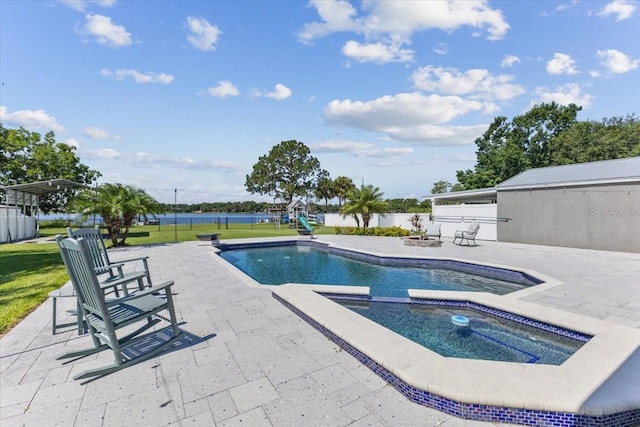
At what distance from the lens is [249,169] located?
36.2m

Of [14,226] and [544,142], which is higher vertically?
[544,142]

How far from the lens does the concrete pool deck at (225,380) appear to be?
6.73 ft

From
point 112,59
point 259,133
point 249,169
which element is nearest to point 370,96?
point 259,133

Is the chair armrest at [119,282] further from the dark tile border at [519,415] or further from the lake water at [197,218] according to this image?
the lake water at [197,218]

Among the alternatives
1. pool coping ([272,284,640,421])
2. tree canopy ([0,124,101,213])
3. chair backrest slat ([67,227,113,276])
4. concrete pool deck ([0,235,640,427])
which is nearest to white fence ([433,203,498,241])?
concrete pool deck ([0,235,640,427])

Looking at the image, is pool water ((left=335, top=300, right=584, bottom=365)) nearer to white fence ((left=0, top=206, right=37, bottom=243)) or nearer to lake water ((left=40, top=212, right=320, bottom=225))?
lake water ((left=40, top=212, right=320, bottom=225))

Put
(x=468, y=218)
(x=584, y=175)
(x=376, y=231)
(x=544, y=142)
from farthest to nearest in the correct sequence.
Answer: (x=544, y=142), (x=376, y=231), (x=468, y=218), (x=584, y=175)

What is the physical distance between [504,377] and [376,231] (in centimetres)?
1454

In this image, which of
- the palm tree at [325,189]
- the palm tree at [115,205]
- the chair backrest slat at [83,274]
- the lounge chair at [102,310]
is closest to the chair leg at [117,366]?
the lounge chair at [102,310]

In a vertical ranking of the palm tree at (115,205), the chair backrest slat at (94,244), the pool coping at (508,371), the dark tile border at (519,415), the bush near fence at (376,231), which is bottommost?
the dark tile border at (519,415)

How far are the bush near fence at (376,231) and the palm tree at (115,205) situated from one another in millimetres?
10522

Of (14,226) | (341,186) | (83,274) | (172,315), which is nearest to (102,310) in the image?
(83,274)

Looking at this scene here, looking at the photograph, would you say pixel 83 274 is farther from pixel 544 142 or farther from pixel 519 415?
pixel 544 142

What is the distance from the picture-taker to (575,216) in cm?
1063
